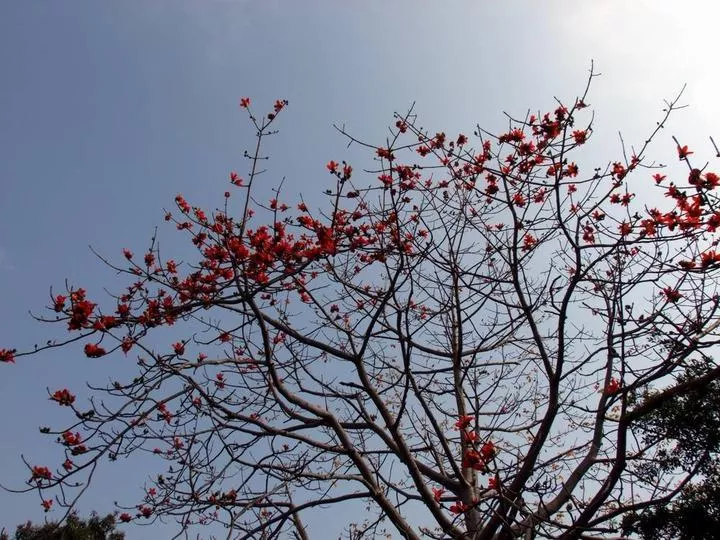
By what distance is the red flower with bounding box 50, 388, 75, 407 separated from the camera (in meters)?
3.01

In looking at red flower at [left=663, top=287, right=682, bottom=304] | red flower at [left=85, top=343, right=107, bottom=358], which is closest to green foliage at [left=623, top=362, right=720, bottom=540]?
red flower at [left=663, top=287, right=682, bottom=304]

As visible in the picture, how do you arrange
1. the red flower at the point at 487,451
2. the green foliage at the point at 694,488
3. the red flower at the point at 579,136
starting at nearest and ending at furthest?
the red flower at the point at 487,451, the red flower at the point at 579,136, the green foliage at the point at 694,488

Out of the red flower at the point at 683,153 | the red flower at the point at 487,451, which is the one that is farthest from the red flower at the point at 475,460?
the red flower at the point at 683,153

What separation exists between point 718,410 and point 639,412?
13.7 ft

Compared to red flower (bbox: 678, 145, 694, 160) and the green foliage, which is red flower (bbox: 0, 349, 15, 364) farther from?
the green foliage

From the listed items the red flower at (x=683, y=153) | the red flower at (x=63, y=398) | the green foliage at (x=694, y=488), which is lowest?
the green foliage at (x=694, y=488)

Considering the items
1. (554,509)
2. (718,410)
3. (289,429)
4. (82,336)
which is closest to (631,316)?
(554,509)

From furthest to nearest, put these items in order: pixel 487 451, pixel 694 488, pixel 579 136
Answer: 1. pixel 694 488
2. pixel 579 136
3. pixel 487 451

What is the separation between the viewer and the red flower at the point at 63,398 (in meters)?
3.01

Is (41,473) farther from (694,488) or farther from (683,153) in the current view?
(694,488)

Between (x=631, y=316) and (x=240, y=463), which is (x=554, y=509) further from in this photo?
(x=240, y=463)

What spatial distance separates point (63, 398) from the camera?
302cm

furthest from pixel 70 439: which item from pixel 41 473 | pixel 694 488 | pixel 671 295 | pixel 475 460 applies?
pixel 694 488

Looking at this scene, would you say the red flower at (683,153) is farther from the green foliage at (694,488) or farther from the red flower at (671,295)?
the green foliage at (694,488)
